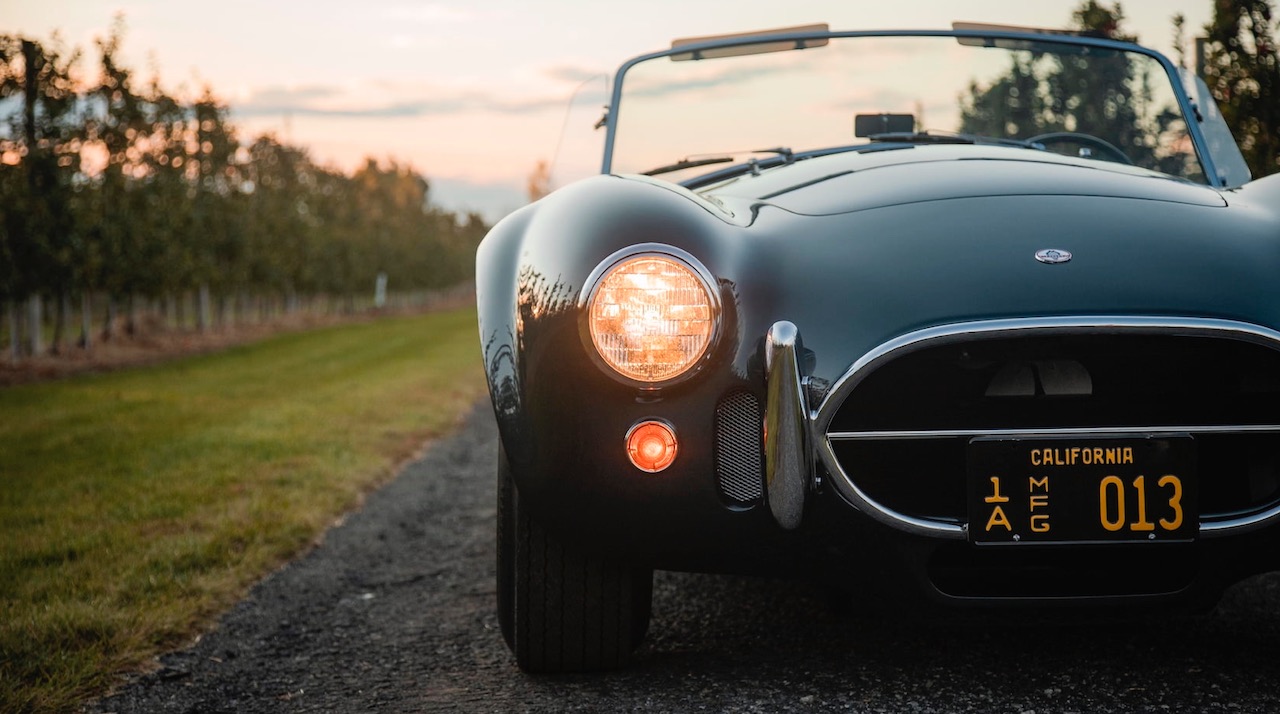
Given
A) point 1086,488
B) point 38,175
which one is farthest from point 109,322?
point 1086,488

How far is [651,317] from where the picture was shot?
5.88ft

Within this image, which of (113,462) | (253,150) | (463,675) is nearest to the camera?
(463,675)

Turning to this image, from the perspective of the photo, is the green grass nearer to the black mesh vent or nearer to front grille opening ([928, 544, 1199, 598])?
the black mesh vent

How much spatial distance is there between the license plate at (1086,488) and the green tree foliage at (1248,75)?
12.2 ft

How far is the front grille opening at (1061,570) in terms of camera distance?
1721 mm

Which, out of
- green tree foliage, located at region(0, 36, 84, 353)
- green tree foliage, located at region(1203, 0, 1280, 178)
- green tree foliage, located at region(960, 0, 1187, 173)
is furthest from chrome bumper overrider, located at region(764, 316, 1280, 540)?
green tree foliage, located at region(0, 36, 84, 353)

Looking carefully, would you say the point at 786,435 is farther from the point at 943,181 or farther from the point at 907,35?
the point at 907,35

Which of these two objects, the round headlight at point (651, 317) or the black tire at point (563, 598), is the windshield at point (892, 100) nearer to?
the round headlight at point (651, 317)

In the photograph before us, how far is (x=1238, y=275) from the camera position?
5.75 ft

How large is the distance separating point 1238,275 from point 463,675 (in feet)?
5.52

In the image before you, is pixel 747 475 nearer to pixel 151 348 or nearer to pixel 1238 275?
pixel 1238 275

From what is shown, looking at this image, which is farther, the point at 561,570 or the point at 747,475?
the point at 561,570

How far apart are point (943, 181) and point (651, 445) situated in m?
0.86

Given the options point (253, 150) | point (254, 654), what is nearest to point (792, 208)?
point (254, 654)
